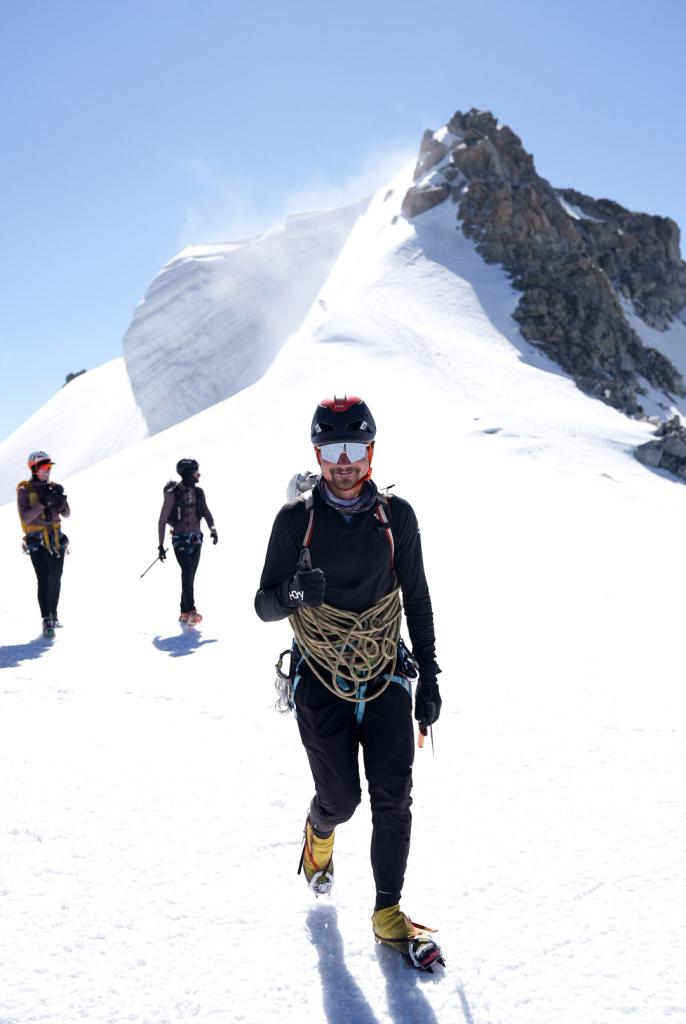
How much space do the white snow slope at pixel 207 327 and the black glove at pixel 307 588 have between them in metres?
51.5

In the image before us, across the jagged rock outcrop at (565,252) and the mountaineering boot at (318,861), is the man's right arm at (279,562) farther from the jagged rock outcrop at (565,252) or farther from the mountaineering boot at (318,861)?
the jagged rock outcrop at (565,252)

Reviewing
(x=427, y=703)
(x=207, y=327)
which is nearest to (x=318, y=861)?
(x=427, y=703)

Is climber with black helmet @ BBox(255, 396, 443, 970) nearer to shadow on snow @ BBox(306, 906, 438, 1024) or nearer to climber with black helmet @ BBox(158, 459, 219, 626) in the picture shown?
shadow on snow @ BBox(306, 906, 438, 1024)

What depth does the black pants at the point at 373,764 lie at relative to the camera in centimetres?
343

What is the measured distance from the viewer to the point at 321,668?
3.75 m

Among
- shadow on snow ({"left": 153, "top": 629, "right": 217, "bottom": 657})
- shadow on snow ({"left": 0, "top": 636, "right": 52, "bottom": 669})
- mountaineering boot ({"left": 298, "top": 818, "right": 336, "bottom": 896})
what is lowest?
mountaineering boot ({"left": 298, "top": 818, "right": 336, "bottom": 896})

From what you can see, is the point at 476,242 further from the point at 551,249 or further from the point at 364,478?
the point at 364,478

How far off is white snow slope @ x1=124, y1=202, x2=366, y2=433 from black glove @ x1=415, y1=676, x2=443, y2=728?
51387mm

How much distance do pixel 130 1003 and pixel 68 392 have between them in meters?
96.1

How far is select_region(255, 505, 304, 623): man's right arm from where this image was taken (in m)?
3.58

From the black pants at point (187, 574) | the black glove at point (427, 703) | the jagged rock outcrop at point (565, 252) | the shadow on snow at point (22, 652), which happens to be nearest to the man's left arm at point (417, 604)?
the black glove at point (427, 703)

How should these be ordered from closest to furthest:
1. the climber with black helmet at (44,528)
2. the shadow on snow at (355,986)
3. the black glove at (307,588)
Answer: the shadow on snow at (355,986) < the black glove at (307,588) < the climber with black helmet at (44,528)

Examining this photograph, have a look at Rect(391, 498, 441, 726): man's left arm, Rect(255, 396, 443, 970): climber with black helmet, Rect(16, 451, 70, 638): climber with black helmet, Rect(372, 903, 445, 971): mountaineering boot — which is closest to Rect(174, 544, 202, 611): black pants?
Rect(16, 451, 70, 638): climber with black helmet

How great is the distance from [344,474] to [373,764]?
4.55ft
